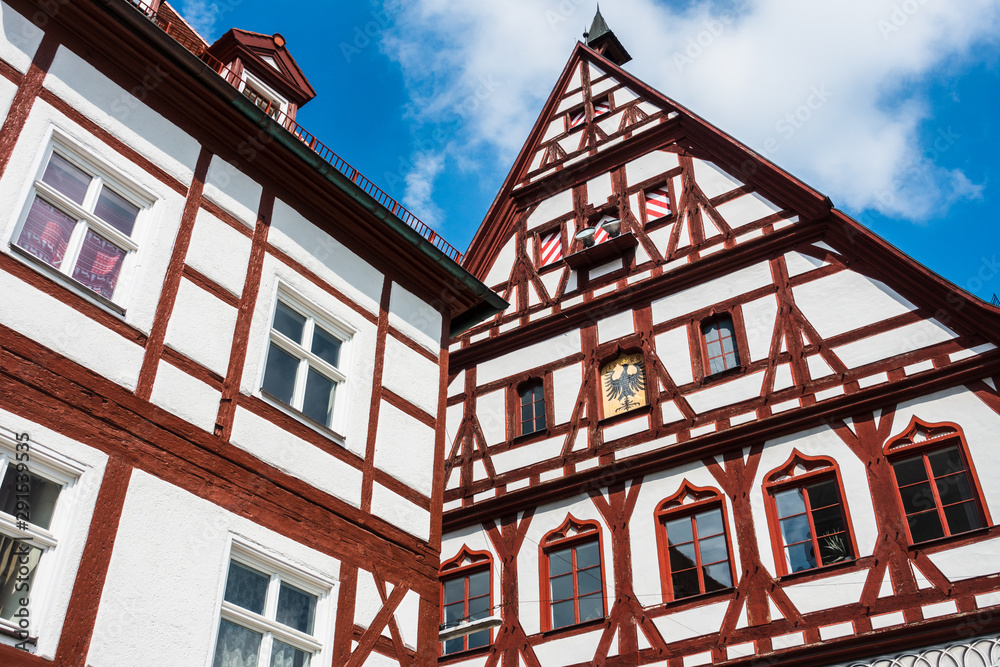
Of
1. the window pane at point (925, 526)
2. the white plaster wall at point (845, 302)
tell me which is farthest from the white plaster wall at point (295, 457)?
the white plaster wall at point (845, 302)

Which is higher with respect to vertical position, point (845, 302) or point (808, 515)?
point (845, 302)

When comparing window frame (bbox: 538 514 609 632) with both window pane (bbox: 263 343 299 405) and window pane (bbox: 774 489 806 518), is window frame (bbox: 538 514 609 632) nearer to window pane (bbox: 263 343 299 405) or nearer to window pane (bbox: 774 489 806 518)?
window pane (bbox: 774 489 806 518)

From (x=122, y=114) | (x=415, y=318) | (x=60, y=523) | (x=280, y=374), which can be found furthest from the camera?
(x=415, y=318)

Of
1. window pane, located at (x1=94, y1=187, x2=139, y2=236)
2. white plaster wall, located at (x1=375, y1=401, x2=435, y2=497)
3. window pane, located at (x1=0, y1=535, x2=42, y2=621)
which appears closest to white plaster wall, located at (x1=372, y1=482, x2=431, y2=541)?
white plaster wall, located at (x1=375, y1=401, x2=435, y2=497)

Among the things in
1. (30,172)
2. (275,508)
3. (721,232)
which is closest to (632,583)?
(721,232)

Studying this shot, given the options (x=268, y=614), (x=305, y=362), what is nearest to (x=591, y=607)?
(x=305, y=362)

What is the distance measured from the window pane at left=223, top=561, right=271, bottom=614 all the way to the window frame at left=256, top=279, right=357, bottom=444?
155 cm

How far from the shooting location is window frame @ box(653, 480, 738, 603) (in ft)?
44.6

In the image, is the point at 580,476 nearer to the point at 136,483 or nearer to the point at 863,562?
the point at 863,562

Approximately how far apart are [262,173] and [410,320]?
236cm

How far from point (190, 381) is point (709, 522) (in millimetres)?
8676

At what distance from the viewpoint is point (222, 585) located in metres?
7.41

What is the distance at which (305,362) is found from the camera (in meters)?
9.37

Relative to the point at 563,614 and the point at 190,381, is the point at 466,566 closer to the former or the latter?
the point at 563,614
